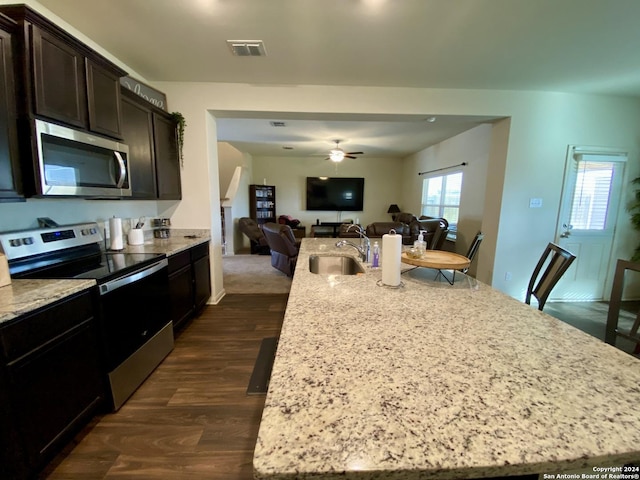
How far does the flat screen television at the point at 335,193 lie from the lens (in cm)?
788

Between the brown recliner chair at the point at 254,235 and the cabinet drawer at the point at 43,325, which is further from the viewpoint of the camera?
the brown recliner chair at the point at 254,235

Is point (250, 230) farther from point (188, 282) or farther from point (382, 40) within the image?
point (382, 40)

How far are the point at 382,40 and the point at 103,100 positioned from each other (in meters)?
2.19

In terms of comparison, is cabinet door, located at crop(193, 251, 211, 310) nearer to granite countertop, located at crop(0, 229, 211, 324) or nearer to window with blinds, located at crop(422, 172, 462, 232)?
granite countertop, located at crop(0, 229, 211, 324)

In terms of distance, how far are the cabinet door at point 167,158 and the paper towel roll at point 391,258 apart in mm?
2444

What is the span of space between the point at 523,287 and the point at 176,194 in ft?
14.7

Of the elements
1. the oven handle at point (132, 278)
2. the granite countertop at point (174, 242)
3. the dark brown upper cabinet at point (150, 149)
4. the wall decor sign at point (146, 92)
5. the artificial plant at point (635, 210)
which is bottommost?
the oven handle at point (132, 278)

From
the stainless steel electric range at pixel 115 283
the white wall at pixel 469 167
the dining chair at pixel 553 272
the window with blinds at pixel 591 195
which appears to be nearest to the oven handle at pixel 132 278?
the stainless steel electric range at pixel 115 283

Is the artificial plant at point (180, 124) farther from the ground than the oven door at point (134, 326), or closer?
farther from the ground

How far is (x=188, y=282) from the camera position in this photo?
8.70ft

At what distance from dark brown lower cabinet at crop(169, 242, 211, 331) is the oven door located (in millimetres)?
187

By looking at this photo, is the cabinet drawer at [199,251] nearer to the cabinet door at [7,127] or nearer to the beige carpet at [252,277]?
the beige carpet at [252,277]

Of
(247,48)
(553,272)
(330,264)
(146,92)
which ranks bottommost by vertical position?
(330,264)

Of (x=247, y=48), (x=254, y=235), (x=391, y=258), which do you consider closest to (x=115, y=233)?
(x=247, y=48)
